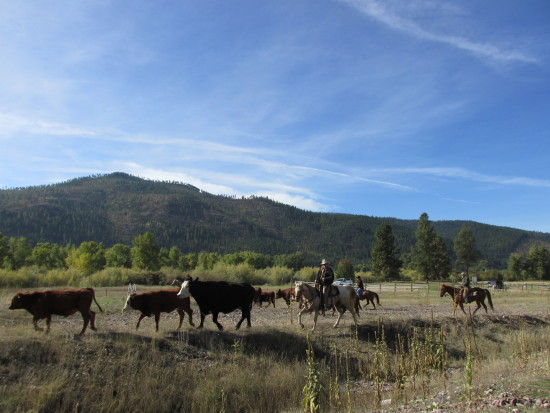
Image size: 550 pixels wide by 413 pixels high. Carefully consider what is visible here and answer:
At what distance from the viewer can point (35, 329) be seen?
1207cm

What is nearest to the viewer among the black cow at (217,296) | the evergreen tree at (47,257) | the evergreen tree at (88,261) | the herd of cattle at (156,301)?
the herd of cattle at (156,301)

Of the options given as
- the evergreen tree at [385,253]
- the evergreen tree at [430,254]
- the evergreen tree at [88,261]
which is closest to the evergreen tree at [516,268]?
the evergreen tree at [430,254]

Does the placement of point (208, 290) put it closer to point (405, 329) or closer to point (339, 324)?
point (339, 324)

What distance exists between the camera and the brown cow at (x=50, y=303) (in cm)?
1217

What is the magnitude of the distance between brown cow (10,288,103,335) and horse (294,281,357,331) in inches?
309

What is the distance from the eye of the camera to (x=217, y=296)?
15.0m

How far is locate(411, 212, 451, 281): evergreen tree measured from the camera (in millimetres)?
73000

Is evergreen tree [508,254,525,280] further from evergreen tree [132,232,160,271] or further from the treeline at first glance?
evergreen tree [132,232,160,271]

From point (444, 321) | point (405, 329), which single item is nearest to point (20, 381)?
point (405, 329)

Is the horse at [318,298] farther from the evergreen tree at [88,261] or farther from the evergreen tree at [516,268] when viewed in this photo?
the evergreen tree at [516,268]

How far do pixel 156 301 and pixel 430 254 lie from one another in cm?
6820

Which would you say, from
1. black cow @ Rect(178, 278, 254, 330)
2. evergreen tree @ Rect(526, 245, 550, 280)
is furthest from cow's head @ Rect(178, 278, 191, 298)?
evergreen tree @ Rect(526, 245, 550, 280)

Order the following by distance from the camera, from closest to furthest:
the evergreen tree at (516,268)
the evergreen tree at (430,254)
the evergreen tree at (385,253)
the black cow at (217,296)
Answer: the black cow at (217,296) → the evergreen tree at (385,253) → the evergreen tree at (430,254) → the evergreen tree at (516,268)

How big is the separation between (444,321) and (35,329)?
17.2 metres
